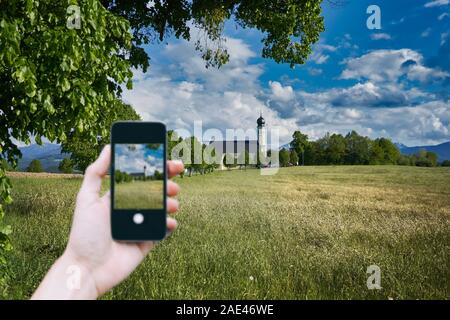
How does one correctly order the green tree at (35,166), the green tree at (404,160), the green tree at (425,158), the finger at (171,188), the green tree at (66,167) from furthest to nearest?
the green tree at (404,160)
the green tree at (35,166)
the green tree at (425,158)
the green tree at (66,167)
the finger at (171,188)

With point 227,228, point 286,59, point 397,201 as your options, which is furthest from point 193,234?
point 397,201

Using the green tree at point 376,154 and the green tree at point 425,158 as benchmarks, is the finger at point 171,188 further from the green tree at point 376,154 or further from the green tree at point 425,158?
the green tree at point 376,154

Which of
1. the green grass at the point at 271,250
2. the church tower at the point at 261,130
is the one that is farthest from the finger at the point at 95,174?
the church tower at the point at 261,130

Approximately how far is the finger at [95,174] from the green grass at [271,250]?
505 centimetres

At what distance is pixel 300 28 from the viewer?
14430mm

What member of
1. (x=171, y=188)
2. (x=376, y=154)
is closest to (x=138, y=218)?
(x=171, y=188)

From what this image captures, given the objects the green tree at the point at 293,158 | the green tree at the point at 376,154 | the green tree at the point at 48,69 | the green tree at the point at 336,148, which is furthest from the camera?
the green tree at the point at 293,158

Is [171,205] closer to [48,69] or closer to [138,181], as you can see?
[138,181]

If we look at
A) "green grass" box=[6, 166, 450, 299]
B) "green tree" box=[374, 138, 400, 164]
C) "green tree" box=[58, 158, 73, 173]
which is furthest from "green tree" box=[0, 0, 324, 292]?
"green tree" box=[374, 138, 400, 164]

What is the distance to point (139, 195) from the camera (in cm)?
261

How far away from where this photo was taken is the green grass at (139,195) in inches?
102

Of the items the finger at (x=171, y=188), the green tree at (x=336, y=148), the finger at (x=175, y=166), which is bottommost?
the finger at (x=171, y=188)
